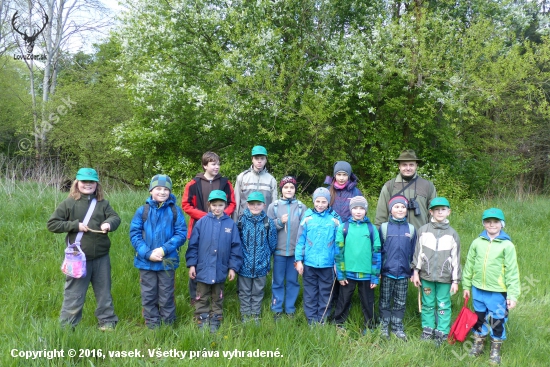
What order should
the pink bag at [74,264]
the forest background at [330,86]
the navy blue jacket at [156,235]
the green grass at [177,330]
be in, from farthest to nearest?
the forest background at [330,86]
the navy blue jacket at [156,235]
the pink bag at [74,264]
the green grass at [177,330]

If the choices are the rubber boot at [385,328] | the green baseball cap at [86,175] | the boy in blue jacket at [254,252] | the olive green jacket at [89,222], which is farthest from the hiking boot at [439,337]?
the green baseball cap at [86,175]

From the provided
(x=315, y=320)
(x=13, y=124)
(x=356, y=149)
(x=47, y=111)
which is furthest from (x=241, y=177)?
(x=13, y=124)

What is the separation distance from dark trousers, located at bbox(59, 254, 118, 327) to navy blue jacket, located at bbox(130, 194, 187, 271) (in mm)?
380

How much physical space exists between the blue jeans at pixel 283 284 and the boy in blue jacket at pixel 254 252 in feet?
0.64

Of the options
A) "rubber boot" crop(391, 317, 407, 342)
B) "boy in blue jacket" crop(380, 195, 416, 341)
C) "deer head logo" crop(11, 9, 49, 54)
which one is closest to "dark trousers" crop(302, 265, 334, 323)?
"boy in blue jacket" crop(380, 195, 416, 341)

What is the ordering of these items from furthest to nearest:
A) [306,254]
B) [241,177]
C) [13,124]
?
[13,124] < [241,177] < [306,254]

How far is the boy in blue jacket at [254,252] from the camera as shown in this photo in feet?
14.6

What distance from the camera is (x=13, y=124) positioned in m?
20.3

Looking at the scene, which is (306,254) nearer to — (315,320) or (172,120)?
(315,320)

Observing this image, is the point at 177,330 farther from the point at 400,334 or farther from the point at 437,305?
the point at 437,305

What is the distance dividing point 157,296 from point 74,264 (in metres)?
0.92

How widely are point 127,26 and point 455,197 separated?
1015 cm

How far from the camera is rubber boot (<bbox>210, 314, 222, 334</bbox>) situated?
4180mm

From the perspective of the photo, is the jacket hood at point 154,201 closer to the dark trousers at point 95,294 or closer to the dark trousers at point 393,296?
the dark trousers at point 95,294
